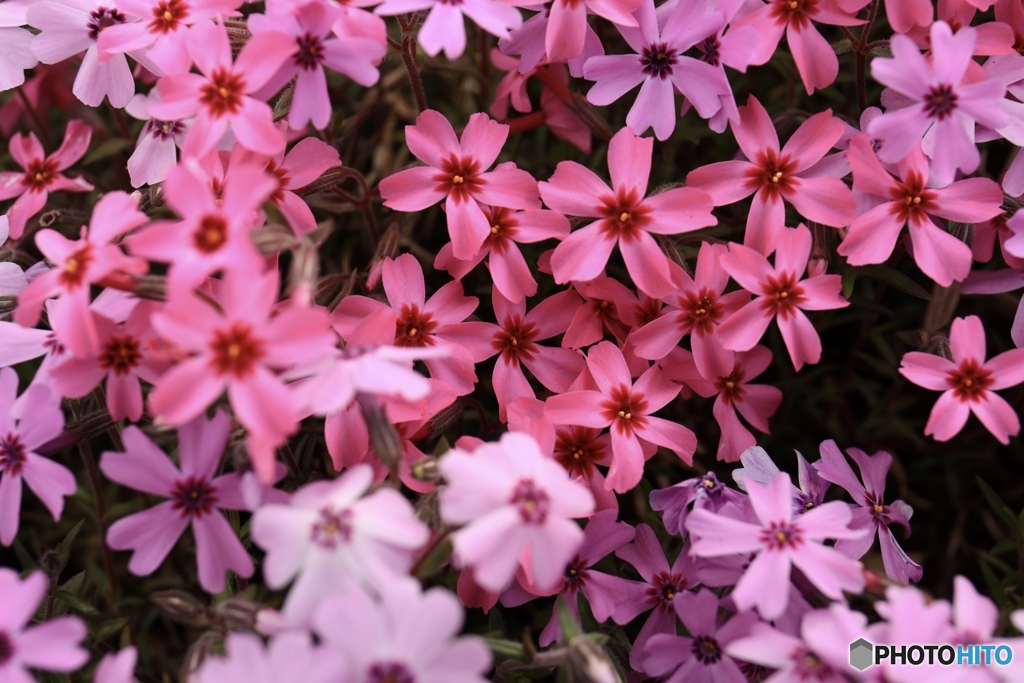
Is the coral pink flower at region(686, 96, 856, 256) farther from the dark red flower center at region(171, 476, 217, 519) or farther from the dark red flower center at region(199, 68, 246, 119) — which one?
the dark red flower center at region(171, 476, 217, 519)

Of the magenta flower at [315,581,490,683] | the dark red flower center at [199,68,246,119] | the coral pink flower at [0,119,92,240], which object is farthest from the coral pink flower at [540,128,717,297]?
the coral pink flower at [0,119,92,240]

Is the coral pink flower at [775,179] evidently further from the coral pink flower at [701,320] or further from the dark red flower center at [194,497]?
the dark red flower center at [194,497]

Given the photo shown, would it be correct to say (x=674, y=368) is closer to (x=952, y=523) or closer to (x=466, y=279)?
(x=466, y=279)

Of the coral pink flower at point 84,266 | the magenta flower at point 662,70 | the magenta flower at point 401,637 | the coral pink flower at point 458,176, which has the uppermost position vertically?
→ the magenta flower at point 662,70

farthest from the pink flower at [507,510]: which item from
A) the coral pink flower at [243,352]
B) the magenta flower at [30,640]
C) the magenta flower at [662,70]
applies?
the magenta flower at [662,70]

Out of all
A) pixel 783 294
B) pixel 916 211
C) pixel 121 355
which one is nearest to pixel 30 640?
pixel 121 355
